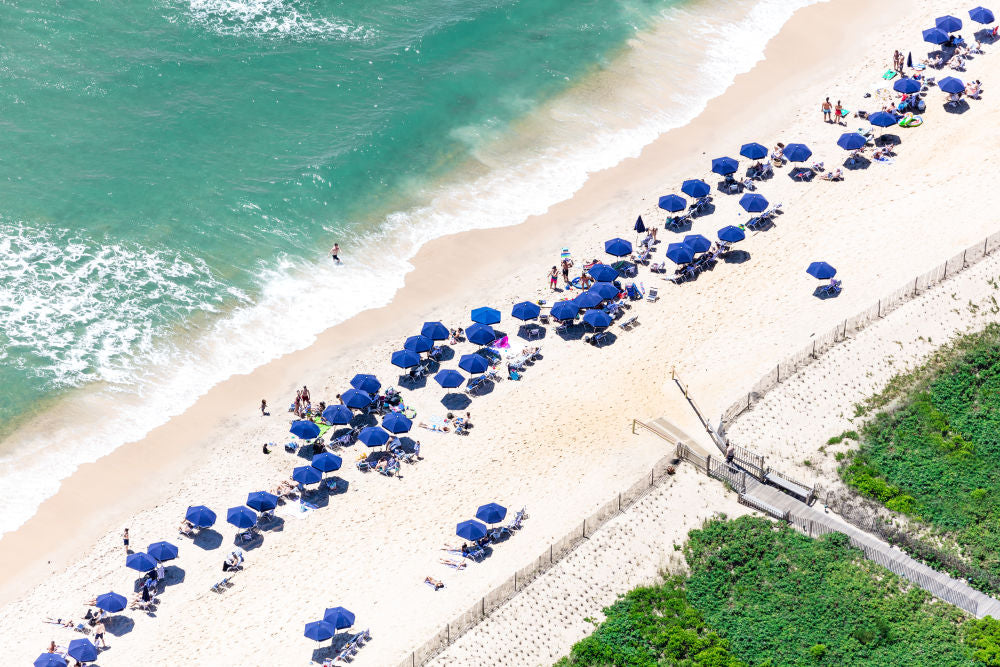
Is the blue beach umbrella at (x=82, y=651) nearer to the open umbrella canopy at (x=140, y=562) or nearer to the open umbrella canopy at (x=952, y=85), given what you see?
the open umbrella canopy at (x=140, y=562)

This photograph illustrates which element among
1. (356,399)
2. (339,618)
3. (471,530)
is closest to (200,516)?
(356,399)

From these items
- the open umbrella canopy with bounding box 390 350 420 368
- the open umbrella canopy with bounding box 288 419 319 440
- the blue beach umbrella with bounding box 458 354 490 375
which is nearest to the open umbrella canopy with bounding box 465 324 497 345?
the blue beach umbrella with bounding box 458 354 490 375

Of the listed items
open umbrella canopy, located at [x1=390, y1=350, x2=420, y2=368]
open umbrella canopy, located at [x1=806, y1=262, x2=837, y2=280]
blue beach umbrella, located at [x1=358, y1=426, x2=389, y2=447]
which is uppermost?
open umbrella canopy, located at [x1=806, y1=262, x2=837, y2=280]

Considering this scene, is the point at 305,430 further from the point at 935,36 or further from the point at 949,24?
the point at 949,24

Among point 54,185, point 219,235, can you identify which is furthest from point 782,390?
point 54,185

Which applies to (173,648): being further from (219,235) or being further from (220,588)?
(219,235)

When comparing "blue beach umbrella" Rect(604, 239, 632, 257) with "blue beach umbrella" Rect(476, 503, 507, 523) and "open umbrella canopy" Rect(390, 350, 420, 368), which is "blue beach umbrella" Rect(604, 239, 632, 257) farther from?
"blue beach umbrella" Rect(476, 503, 507, 523)
